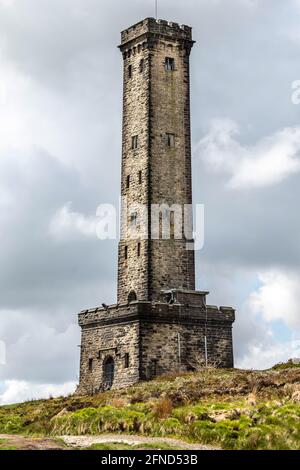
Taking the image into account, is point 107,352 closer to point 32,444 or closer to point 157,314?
point 157,314

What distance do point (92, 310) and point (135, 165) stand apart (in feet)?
31.3

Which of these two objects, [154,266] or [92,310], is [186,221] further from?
[92,310]

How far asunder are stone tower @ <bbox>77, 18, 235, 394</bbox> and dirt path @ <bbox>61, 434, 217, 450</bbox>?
61.1 ft

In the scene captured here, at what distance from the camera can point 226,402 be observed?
32.9 m

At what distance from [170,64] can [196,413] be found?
30.1 m

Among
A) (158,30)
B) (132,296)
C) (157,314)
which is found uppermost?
(158,30)

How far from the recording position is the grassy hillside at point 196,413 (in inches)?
1054

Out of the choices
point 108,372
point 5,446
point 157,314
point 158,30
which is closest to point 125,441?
point 5,446

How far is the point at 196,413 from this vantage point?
30.2m

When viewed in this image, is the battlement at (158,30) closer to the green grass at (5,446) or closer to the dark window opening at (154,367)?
the dark window opening at (154,367)

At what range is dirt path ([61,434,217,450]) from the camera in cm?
2563
